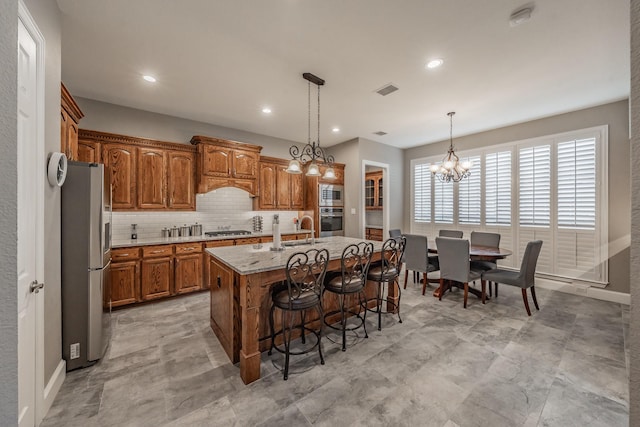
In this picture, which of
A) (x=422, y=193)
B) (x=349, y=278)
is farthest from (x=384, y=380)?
(x=422, y=193)

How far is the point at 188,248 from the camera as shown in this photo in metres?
4.10

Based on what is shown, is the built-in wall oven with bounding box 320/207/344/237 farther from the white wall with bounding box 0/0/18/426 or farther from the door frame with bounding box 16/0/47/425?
the white wall with bounding box 0/0/18/426

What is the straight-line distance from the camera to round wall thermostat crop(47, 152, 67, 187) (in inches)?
74.9

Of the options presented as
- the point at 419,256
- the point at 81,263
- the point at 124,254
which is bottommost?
the point at 419,256

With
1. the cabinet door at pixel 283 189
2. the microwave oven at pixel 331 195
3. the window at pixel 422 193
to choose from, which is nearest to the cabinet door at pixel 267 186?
the cabinet door at pixel 283 189

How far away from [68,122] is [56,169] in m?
1.34

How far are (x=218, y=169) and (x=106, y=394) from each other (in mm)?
3358

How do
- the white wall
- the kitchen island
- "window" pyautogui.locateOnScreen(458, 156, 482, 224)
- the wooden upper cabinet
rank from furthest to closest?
"window" pyautogui.locateOnScreen(458, 156, 482, 224) < the wooden upper cabinet < the kitchen island < the white wall

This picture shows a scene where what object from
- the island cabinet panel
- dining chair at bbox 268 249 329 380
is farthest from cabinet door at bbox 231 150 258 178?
dining chair at bbox 268 249 329 380

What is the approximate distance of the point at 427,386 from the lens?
6.93 feet

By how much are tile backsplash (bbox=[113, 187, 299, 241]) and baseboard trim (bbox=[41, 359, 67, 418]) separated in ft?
7.58

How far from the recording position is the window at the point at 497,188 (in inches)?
199

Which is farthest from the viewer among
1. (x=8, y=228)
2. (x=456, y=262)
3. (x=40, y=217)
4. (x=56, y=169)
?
(x=456, y=262)

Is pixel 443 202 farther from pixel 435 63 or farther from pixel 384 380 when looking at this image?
pixel 384 380
